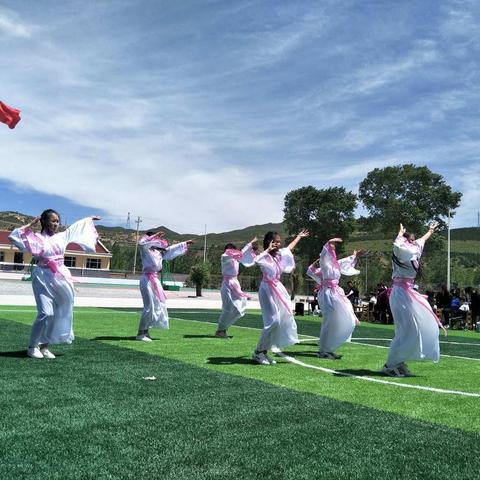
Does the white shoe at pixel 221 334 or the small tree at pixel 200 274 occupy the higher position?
the small tree at pixel 200 274

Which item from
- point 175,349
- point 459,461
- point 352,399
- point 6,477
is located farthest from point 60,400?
point 175,349

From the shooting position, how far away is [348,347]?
41.1 feet

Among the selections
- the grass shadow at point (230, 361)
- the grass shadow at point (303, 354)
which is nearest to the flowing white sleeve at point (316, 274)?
the grass shadow at point (303, 354)

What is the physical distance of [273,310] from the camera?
9.16 m

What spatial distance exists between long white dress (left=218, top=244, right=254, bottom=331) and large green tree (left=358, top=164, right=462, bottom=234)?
4060cm

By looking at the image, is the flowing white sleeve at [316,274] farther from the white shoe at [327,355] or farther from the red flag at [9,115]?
the red flag at [9,115]

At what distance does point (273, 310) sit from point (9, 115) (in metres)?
8.03

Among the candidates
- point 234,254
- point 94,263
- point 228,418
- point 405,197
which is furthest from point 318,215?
point 228,418

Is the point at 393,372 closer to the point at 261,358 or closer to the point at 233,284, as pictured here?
the point at 261,358

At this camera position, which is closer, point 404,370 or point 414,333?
point 414,333

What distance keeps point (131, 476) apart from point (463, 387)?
5526 millimetres

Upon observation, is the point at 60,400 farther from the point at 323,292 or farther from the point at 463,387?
the point at 323,292

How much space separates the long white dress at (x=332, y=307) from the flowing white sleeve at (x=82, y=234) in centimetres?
462

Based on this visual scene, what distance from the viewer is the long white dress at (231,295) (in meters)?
13.6
